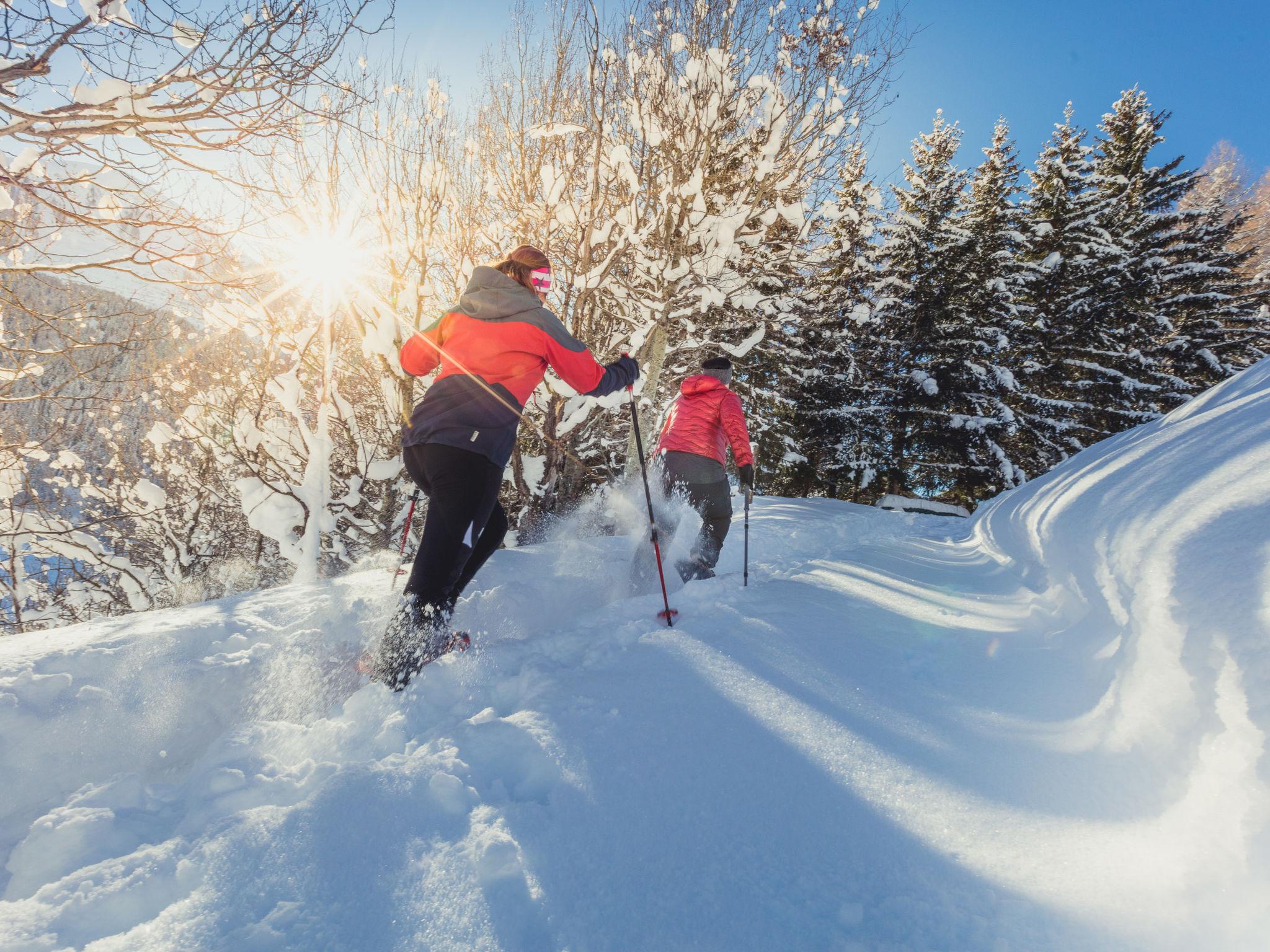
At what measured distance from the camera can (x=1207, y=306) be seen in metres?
14.1

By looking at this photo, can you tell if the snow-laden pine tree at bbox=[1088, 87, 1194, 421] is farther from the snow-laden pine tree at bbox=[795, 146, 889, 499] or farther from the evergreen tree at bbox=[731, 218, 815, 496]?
the evergreen tree at bbox=[731, 218, 815, 496]

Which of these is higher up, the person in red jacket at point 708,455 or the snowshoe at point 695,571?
the person in red jacket at point 708,455

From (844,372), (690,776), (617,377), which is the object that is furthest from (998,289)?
(690,776)

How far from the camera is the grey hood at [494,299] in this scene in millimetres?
2373

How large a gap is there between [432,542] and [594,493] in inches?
201

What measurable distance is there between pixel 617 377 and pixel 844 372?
517 inches

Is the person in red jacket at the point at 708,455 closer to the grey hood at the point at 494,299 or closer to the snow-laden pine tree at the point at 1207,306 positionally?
the grey hood at the point at 494,299

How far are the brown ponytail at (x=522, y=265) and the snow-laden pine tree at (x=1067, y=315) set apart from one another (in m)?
14.9

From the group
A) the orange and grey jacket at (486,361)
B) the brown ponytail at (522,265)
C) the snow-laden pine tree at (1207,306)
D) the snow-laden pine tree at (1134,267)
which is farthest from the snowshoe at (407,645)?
the snow-laden pine tree at (1207,306)

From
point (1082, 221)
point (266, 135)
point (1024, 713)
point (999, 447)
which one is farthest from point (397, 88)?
point (1082, 221)

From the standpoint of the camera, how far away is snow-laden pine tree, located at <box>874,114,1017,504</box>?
44.1 ft

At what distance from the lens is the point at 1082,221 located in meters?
14.0

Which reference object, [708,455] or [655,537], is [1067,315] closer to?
[708,455]

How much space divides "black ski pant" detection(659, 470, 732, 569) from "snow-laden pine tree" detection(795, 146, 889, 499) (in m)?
10.8
